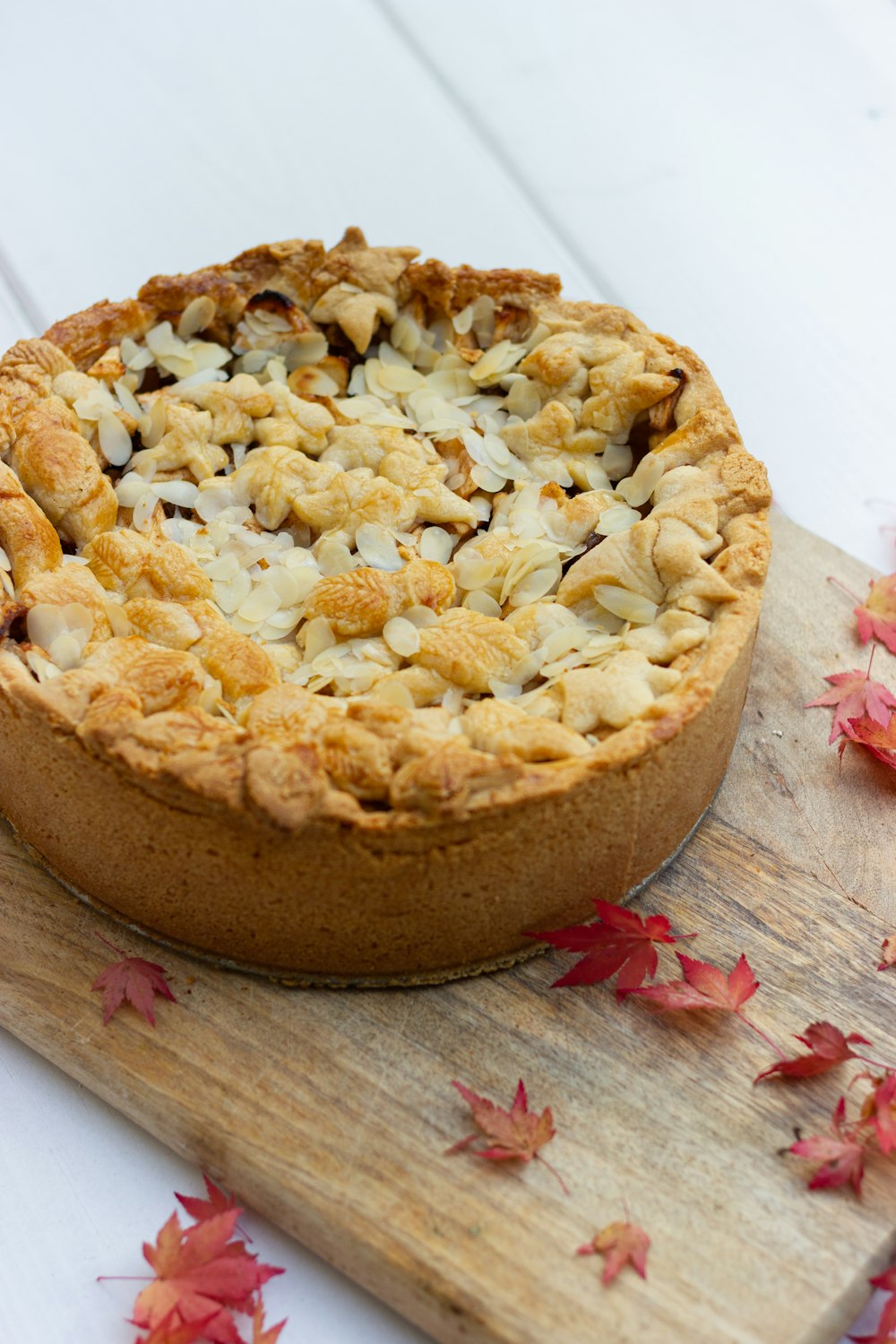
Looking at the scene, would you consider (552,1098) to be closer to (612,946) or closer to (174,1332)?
(612,946)

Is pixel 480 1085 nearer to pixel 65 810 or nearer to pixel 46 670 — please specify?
pixel 65 810

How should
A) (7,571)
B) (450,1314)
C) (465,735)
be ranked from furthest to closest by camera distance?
(7,571)
(465,735)
(450,1314)

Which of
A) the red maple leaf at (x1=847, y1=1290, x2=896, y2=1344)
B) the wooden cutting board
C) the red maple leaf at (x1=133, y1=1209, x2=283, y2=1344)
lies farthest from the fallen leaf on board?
the red maple leaf at (x1=133, y1=1209, x2=283, y2=1344)

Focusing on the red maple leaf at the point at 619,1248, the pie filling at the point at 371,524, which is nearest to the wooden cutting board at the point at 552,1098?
the red maple leaf at the point at 619,1248

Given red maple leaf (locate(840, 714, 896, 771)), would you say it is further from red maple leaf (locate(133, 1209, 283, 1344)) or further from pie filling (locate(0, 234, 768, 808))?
red maple leaf (locate(133, 1209, 283, 1344))

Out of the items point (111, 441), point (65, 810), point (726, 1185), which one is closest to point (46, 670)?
point (65, 810)

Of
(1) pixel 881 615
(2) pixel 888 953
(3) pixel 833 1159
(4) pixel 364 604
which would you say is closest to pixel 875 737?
(1) pixel 881 615
